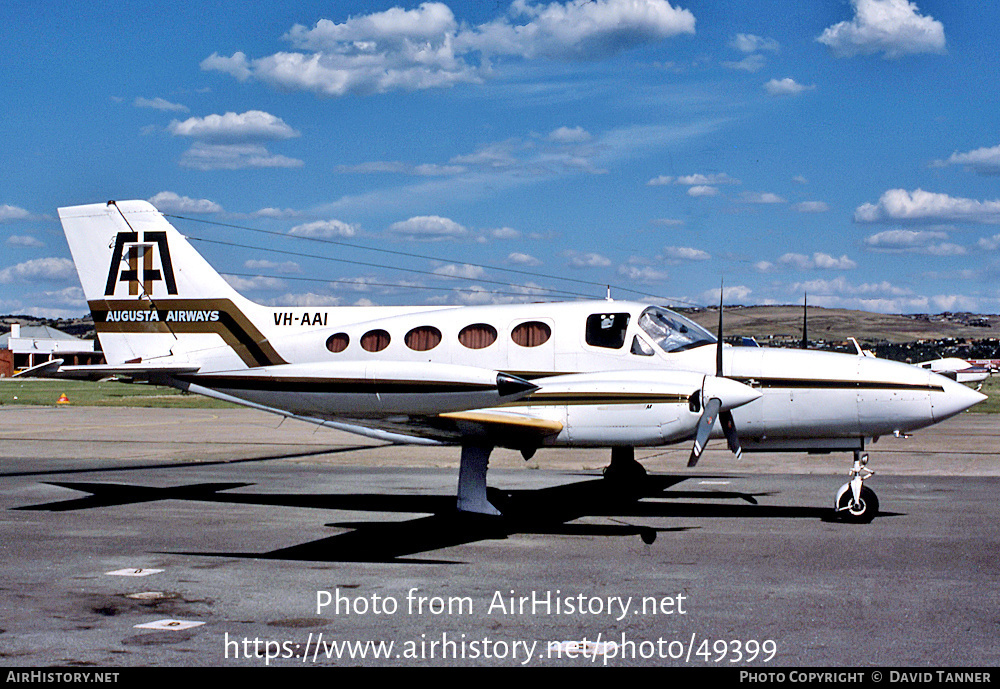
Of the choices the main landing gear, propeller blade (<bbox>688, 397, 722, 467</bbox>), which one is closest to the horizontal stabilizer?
propeller blade (<bbox>688, 397, 722, 467</bbox>)

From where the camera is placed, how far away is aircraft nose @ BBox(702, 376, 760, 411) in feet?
39.0

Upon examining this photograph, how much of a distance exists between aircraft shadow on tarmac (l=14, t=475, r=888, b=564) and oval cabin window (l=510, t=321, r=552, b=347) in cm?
242

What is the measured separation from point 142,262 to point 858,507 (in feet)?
38.2

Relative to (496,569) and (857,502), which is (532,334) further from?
(857,502)

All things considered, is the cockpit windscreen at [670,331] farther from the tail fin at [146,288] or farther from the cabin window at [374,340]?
the tail fin at [146,288]

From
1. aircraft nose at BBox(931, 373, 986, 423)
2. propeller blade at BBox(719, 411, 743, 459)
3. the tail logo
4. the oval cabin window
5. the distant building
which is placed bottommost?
the distant building

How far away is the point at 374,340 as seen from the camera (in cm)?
1483

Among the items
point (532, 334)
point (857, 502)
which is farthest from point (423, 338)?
point (857, 502)

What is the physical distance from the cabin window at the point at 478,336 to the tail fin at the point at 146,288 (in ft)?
12.7

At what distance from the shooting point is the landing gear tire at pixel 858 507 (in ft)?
42.8

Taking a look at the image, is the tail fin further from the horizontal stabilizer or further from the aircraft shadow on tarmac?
Result: the aircraft shadow on tarmac

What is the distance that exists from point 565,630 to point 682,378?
211 inches

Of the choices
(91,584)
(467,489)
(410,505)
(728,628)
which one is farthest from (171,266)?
(728,628)

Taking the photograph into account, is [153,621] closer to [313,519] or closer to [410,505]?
[313,519]
